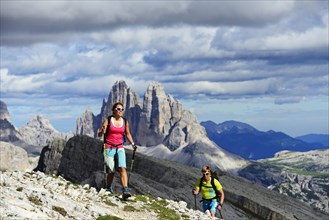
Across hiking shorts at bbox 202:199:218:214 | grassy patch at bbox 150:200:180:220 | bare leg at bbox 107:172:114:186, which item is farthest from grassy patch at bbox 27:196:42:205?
hiking shorts at bbox 202:199:218:214

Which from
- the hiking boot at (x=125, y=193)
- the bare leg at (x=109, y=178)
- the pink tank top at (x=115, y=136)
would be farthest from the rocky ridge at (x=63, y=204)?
the pink tank top at (x=115, y=136)

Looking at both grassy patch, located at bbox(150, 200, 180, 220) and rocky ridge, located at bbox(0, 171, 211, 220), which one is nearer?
rocky ridge, located at bbox(0, 171, 211, 220)

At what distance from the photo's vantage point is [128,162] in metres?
140

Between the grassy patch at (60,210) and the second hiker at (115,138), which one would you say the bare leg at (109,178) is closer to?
the second hiker at (115,138)

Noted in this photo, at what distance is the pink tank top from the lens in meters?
27.3

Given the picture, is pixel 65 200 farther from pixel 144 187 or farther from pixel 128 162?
pixel 128 162

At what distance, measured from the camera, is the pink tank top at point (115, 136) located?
2734cm

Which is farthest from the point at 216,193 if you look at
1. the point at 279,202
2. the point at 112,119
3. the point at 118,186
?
the point at 279,202

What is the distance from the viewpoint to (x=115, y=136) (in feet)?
90.3

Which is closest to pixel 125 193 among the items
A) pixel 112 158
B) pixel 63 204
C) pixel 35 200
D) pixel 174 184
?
pixel 112 158

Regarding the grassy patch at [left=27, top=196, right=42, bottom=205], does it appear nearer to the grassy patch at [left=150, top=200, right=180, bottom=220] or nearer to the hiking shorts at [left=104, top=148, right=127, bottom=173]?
the hiking shorts at [left=104, top=148, right=127, bottom=173]

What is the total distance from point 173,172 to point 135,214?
103m

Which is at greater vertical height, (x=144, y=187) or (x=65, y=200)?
(x=65, y=200)

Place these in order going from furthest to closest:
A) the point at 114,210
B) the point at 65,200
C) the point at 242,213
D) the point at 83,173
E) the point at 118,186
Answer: the point at 83,173 < the point at 242,213 < the point at 118,186 < the point at 114,210 < the point at 65,200
